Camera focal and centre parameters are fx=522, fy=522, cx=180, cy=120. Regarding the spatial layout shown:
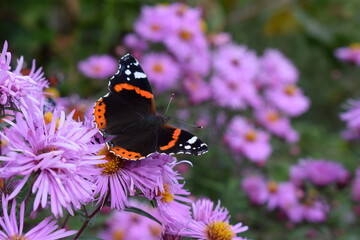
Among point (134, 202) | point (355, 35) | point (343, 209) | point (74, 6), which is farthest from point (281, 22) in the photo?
point (134, 202)

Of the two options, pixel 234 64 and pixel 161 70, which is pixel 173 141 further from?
pixel 234 64

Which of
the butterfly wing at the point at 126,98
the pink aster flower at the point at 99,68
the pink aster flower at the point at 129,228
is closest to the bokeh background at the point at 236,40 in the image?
the pink aster flower at the point at 99,68

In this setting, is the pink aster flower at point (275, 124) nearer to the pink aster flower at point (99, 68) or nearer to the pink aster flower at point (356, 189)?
the pink aster flower at point (356, 189)

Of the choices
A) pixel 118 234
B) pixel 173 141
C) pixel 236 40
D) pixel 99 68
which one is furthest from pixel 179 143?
pixel 236 40

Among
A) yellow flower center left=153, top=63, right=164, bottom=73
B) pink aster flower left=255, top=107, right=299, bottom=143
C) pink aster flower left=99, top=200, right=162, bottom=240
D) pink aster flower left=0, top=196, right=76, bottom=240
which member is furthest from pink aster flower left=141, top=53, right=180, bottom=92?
pink aster flower left=0, top=196, right=76, bottom=240

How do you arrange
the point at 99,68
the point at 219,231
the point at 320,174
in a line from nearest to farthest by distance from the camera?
the point at 219,231 < the point at 320,174 < the point at 99,68
